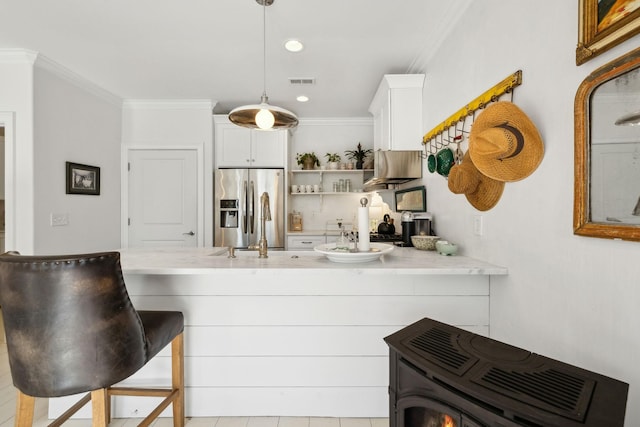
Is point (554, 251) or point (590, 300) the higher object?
point (554, 251)

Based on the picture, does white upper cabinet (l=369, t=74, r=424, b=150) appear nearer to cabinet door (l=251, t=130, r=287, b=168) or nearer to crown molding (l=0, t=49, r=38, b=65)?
cabinet door (l=251, t=130, r=287, b=168)

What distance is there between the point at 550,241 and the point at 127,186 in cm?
425

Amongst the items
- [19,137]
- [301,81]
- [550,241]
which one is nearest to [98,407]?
[550,241]

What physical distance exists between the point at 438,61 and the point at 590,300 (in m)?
2.01

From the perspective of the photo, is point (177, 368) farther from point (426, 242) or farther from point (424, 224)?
point (424, 224)

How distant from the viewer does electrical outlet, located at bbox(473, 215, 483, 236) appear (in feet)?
5.81

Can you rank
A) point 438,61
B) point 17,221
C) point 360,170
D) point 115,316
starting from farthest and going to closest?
point 360,170, point 17,221, point 438,61, point 115,316

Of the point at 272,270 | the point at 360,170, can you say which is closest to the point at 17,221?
the point at 272,270

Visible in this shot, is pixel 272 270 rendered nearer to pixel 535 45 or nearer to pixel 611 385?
pixel 611 385

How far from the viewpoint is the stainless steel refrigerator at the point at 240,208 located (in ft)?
12.8

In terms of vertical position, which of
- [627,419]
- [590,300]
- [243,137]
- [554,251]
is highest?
[243,137]

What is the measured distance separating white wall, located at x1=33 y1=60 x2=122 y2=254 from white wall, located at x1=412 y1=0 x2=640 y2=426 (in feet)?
11.4

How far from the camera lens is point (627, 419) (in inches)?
37.3

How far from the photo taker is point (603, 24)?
94cm
